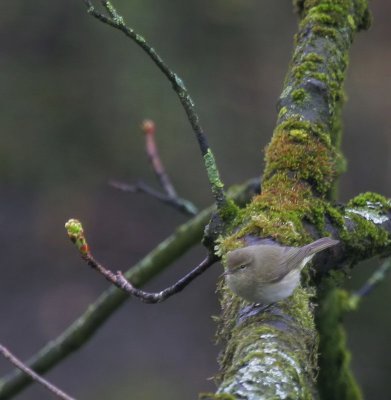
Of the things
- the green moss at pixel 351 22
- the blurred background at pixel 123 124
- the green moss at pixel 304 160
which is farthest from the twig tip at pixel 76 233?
the blurred background at pixel 123 124

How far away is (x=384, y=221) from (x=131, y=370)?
8.33 m

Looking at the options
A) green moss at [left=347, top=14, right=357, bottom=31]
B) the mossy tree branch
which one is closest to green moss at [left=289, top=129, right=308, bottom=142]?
the mossy tree branch

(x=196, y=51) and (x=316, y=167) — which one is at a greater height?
(x=196, y=51)

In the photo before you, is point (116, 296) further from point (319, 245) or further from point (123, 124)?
point (123, 124)

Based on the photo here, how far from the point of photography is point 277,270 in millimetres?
3113

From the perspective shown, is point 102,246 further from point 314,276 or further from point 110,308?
point 314,276

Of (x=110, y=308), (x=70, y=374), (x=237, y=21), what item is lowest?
(x=110, y=308)

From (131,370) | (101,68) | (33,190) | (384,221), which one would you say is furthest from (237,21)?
(384,221)

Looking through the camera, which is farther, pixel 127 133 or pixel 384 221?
pixel 127 133

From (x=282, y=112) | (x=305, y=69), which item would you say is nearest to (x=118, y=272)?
(x=282, y=112)

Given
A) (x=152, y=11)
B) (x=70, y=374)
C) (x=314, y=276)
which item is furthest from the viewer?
(x=152, y=11)

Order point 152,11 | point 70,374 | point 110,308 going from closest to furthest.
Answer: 1. point 110,308
2. point 70,374
3. point 152,11

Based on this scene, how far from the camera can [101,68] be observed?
13.8 meters

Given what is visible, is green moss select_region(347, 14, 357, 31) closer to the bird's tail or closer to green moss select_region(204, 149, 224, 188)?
green moss select_region(204, 149, 224, 188)
